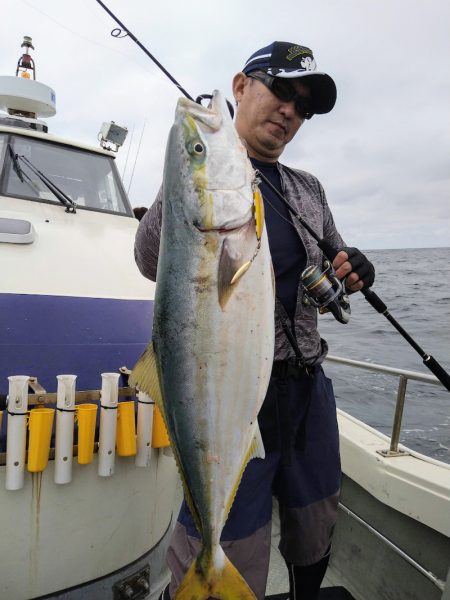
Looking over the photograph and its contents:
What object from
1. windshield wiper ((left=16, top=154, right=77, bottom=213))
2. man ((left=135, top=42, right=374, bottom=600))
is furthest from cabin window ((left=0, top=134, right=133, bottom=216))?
→ man ((left=135, top=42, right=374, bottom=600))

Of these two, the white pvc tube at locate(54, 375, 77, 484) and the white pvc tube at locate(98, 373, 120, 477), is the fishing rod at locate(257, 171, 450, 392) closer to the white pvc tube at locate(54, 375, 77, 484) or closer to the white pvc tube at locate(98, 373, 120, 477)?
the white pvc tube at locate(98, 373, 120, 477)

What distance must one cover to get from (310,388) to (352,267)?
25.1 inches

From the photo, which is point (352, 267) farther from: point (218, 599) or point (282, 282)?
point (218, 599)

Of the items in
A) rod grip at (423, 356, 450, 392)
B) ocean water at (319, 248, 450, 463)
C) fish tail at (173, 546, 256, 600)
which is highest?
rod grip at (423, 356, 450, 392)

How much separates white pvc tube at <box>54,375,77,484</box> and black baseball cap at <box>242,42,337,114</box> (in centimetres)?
180

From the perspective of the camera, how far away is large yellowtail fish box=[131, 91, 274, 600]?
1721 mm

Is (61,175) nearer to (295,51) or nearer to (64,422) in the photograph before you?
(64,422)

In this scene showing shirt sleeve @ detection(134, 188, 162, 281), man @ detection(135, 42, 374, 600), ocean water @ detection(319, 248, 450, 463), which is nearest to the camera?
shirt sleeve @ detection(134, 188, 162, 281)

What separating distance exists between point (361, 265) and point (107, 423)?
61.5 inches

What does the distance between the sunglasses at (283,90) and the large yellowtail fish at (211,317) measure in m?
0.55

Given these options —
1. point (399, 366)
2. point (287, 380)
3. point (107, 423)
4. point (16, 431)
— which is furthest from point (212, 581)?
point (399, 366)

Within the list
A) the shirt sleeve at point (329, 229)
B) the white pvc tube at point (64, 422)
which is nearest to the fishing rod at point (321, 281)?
the shirt sleeve at point (329, 229)

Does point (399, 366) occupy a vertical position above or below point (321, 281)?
below

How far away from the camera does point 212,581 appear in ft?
5.95
